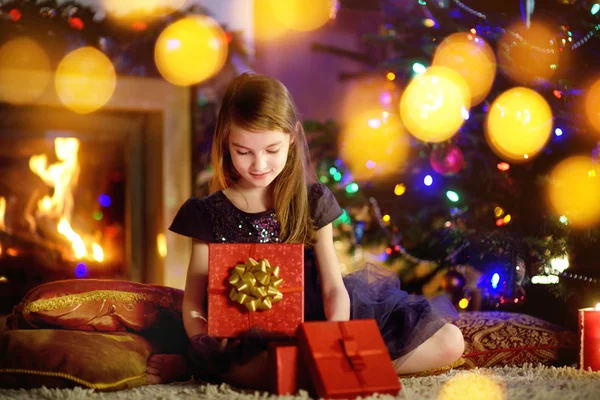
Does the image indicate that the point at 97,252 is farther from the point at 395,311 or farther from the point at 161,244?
the point at 395,311

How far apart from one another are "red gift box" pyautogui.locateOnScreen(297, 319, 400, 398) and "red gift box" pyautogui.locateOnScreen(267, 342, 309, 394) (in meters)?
0.02

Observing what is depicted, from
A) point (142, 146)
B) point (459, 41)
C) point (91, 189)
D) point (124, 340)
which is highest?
point (459, 41)

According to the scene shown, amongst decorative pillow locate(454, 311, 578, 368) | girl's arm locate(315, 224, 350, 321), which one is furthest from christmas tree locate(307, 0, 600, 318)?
girl's arm locate(315, 224, 350, 321)

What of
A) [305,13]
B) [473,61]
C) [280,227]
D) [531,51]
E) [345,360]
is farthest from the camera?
[305,13]

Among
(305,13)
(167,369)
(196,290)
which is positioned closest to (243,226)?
(196,290)

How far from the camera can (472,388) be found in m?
1.53

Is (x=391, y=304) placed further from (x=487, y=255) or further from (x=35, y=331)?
(x=35, y=331)

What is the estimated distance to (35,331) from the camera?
166 cm

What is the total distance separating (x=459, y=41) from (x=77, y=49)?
66.1 inches

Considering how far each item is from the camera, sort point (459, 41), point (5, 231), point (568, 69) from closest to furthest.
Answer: point (568, 69) < point (459, 41) < point (5, 231)

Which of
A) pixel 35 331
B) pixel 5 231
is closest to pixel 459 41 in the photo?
pixel 35 331

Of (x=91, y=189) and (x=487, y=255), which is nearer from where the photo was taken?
(x=487, y=255)

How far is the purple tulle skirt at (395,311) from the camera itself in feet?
5.42

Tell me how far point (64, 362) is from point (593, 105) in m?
1.66
